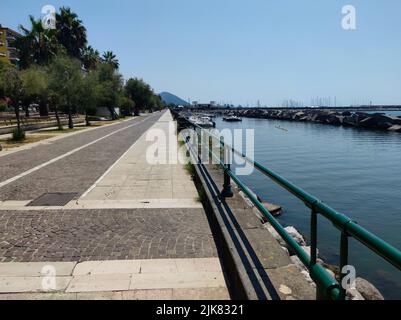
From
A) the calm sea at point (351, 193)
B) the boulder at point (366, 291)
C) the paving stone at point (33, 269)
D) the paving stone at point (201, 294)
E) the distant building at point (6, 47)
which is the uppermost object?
the distant building at point (6, 47)

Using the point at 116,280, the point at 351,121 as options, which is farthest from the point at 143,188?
the point at 351,121

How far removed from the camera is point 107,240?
19.1ft

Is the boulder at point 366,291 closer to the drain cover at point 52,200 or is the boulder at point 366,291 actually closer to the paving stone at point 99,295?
the paving stone at point 99,295

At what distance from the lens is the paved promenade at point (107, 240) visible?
4316mm

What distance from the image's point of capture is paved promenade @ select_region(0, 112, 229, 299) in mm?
4316

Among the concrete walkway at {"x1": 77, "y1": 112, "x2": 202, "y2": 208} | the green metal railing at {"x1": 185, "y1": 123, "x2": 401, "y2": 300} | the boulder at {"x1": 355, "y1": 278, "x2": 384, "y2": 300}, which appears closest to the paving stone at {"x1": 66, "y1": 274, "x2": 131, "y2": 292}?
the green metal railing at {"x1": 185, "y1": 123, "x2": 401, "y2": 300}

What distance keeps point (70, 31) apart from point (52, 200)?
6345 centimetres

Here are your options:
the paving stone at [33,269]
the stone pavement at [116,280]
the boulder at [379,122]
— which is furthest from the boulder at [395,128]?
the paving stone at [33,269]

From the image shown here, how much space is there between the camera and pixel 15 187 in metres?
9.87

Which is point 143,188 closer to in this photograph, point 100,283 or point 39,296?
point 100,283

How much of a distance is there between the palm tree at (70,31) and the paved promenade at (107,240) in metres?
59.2
